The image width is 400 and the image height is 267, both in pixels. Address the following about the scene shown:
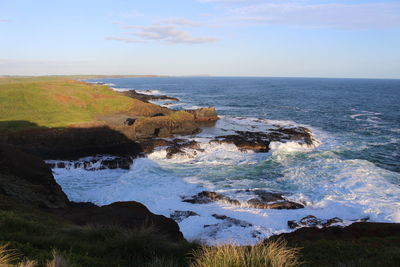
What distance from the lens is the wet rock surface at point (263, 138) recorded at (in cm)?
3136

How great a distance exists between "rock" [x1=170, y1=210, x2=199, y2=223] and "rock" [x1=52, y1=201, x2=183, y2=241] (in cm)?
216

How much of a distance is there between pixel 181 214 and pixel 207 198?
262 centimetres

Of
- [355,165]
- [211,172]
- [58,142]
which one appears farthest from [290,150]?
[58,142]

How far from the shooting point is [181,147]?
30.1 meters

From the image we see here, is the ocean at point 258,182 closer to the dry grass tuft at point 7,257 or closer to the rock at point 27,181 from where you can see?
the rock at point 27,181

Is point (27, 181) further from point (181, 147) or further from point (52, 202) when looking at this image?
point (181, 147)

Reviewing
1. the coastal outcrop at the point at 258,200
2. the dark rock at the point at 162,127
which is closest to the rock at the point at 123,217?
the coastal outcrop at the point at 258,200

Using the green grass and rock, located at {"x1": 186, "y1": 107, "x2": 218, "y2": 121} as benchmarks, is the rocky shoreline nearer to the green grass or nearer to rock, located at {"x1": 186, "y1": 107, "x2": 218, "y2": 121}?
rock, located at {"x1": 186, "y1": 107, "x2": 218, "y2": 121}

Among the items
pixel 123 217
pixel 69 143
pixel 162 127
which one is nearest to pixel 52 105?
pixel 69 143

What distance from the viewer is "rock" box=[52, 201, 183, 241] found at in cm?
1279

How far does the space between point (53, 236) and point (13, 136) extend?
2355 centimetres

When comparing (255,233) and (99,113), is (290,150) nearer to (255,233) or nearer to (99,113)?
(255,233)

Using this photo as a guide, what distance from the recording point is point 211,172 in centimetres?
2402

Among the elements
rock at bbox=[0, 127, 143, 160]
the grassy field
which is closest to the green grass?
rock at bbox=[0, 127, 143, 160]
